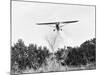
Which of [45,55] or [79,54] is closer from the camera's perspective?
[45,55]

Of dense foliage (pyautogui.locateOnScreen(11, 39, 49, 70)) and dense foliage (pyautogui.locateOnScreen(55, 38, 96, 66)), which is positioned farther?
dense foliage (pyautogui.locateOnScreen(55, 38, 96, 66))

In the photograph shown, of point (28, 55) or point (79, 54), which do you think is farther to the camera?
point (79, 54)

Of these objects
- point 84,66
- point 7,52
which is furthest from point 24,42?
point 84,66

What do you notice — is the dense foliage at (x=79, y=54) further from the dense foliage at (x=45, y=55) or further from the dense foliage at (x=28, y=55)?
the dense foliage at (x=28, y=55)

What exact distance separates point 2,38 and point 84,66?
1026 mm

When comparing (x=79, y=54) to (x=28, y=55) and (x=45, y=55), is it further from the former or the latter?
(x=28, y=55)

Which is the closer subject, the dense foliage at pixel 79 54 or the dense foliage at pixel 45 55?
the dense foliage at pixel 45 55

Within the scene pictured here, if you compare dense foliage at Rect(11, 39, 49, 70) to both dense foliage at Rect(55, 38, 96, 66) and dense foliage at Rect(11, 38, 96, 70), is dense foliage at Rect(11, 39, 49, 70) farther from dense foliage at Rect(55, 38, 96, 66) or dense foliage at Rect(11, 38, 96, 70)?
dense foliage at Rect(55, 38, 96, 66)

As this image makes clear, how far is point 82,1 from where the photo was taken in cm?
239

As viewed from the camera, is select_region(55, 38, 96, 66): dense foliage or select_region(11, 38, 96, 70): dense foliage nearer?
select_region(11, 38, 96, 70): dense foliage

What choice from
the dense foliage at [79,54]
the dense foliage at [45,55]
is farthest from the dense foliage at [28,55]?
the dense foliage at [79,54]

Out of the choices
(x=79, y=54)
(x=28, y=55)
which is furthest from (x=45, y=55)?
(x=79, y=54)

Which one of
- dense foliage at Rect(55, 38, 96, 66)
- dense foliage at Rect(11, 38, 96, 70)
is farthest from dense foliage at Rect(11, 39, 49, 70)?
dense foliage at Rect(55, 38, 96, 66)

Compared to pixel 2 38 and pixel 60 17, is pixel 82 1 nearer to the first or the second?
pixel 60 17
